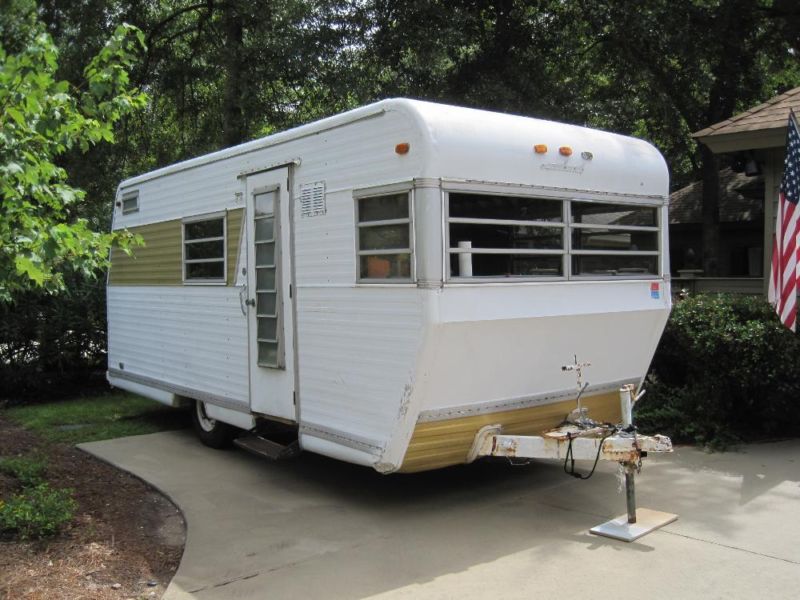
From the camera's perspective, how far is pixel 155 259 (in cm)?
817

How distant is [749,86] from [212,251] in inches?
475

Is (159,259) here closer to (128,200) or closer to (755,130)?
(128,200)

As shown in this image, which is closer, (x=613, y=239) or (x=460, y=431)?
(x=460, y=431)

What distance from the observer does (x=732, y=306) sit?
7.42 metres

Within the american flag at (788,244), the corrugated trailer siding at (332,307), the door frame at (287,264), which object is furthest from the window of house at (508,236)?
the american flag at (788,244)

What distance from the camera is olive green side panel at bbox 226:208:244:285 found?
6633mm

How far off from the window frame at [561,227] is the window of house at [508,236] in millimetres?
16

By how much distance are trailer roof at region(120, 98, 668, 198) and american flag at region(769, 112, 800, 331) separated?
137 centimetres

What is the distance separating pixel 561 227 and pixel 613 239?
0.69 metres

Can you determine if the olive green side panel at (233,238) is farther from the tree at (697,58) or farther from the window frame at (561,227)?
the tree at (697,58)

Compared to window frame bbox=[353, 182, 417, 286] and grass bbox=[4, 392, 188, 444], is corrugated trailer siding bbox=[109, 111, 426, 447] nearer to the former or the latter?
window frame bbox=[353, 182, 417, 286]

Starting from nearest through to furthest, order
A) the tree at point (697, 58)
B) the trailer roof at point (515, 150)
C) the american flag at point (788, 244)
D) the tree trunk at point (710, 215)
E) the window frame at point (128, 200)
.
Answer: the trailer roof at point (515, 150) → the american flag at point (788, 244) → the window frame at point (128, 200) → the tree at point (697, 58) → the tree trunk at point (710, 215)

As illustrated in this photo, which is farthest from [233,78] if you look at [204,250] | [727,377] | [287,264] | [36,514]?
[36,514]

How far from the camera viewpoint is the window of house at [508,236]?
499cm
